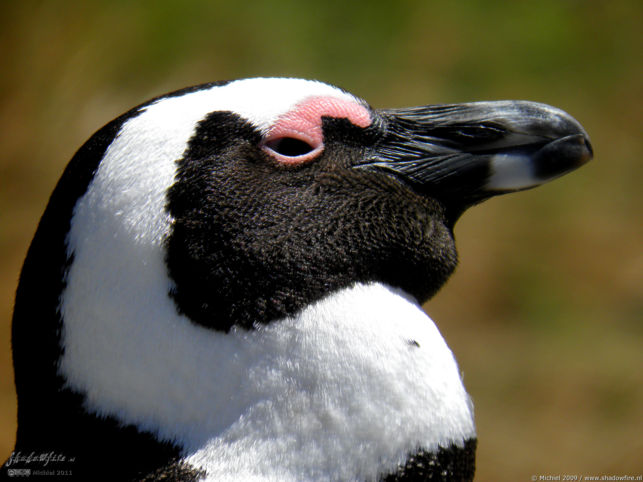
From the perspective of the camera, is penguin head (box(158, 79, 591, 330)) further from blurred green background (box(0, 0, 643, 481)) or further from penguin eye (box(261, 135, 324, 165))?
blurred green background (box(0, 0, 643, 481))

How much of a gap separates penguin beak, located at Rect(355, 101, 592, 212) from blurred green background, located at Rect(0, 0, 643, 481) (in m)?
2.45

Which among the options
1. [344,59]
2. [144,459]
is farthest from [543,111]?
[344,59]

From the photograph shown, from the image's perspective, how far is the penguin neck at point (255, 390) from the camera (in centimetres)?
101

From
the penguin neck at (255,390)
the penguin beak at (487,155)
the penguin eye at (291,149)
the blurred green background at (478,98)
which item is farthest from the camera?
the blurred green background at (478,98)

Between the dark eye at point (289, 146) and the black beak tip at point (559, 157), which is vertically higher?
the black beak tip at point (559, 157)

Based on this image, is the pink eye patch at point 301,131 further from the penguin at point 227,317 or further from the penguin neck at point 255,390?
the penguin neck at point 255,390

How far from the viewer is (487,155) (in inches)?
50.0

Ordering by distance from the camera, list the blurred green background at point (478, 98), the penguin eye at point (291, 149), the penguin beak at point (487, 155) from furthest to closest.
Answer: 1. the blurred green background at point (478, 98)
2. the penguin beak at point (487, 155)
3. the penguin eye at point (291, 149)

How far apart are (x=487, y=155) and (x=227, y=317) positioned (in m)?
0.52

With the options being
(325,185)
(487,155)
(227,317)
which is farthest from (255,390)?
(487,155)

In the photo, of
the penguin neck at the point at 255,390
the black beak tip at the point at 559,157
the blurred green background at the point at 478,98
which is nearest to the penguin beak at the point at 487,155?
the black beak tip at the point at 559,157

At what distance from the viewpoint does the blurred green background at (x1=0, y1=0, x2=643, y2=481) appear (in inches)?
145

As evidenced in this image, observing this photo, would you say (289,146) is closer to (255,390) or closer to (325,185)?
(325,185)

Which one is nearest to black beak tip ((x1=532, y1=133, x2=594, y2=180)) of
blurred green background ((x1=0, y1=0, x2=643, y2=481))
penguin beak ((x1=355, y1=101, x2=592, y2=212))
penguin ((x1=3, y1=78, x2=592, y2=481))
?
penguin beak ((x1=355, y1=101, x2=592, y2=212))
